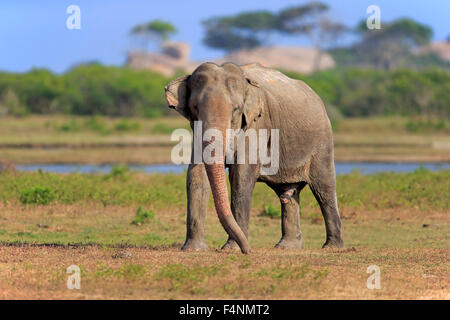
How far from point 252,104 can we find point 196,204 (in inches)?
58.4

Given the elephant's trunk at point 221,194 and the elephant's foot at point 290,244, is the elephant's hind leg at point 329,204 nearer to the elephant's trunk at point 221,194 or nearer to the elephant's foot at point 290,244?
the elephant's foot at point 290,244

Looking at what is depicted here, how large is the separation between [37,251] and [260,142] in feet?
10.3

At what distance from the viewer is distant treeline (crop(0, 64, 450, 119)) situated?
167 feet

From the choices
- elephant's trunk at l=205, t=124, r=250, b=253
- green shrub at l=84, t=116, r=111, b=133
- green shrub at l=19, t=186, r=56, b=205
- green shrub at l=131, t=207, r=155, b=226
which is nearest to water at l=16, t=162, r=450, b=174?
green shrub at l=84, t=116, r=111, b=133

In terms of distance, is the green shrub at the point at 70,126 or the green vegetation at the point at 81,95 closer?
the green shrub at the point at 70,126

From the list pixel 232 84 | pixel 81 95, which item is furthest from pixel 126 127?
pixel 232 84

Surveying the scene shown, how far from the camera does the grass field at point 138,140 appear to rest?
34625 millimetres

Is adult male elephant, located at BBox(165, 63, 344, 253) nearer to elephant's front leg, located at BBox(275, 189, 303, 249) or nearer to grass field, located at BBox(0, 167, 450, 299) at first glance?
elephant's front leg, located at BBox(275, 189, 303, 249)

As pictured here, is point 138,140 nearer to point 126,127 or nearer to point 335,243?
point 126,127

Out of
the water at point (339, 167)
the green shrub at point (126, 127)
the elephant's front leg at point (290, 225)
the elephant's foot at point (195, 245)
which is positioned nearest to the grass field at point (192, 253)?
the elephant's foot at point (195, 245)

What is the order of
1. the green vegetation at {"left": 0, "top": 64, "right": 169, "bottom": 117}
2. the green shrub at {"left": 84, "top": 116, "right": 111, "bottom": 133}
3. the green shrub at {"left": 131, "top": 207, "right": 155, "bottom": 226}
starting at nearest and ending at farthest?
the green shrub at {"left": 131, "top": 207, "right": 155, "bottom": 226} → the green shrub at {"left": 84, "top": 116, "right": 111, "bottom": 133} → the green vegetation at {"left": 0, "top": 64, "right": 169, "bottom": 117}

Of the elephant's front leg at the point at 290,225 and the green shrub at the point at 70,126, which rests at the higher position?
the green shrub at the point at 70,126

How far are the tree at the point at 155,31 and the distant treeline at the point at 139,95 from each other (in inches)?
1725

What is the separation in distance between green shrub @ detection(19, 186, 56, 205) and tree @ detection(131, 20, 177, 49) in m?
86.0
